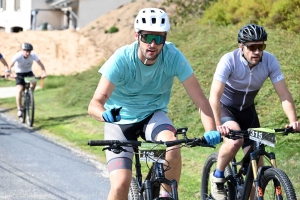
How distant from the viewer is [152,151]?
203 inches

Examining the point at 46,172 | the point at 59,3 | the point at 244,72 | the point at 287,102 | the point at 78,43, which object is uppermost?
the point at 59,3

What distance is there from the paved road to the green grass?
54 centimetres

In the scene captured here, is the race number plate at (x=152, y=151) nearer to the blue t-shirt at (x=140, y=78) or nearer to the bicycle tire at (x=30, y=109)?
the blue t-shirt at (x=140, y=78)

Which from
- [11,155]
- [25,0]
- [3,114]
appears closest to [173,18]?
[3,114]

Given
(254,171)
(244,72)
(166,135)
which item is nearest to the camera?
(166,135)

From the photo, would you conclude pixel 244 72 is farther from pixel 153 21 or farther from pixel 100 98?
pixel 100 98

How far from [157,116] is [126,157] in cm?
49

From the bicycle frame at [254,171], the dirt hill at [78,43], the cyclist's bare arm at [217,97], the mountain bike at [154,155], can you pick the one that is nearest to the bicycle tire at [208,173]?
the bicycle frame at [254,171]

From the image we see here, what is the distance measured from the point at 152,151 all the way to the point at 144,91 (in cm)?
80

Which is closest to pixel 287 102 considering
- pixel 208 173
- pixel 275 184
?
pixel 275 184

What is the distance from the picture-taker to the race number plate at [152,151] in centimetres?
511

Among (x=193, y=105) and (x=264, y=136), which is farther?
(x=193, y=105)

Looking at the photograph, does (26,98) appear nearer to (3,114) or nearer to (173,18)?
(3,114)

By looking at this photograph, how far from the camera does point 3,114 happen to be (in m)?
18.5
